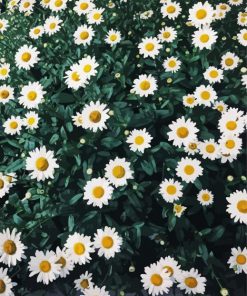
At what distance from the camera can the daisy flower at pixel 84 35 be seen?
272cm

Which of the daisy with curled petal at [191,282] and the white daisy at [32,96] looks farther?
the white daisy at [32,96]

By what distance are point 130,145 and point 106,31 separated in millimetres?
1071

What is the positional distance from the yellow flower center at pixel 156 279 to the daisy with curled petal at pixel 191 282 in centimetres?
10

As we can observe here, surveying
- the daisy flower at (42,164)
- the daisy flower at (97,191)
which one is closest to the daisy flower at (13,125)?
the daisy flower at (42,164)

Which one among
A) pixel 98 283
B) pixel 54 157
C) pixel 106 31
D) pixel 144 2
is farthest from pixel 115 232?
pixel 144 2

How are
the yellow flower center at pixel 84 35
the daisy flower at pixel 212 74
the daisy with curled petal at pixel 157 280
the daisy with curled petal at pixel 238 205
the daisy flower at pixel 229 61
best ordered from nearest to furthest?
the daisy with curled petal at pixel 157 280, the daisy with curled petal at pixel 238 205, the daisy flower at pixel 212 74, the daisy flower at pixel 229 61, the yellow flower center at pixel 84 35

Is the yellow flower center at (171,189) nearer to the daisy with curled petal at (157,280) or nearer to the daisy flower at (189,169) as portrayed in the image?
the daisy flower at (189,169)

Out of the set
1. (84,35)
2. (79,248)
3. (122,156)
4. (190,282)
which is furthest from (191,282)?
(84,35)

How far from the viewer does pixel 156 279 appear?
2023mm

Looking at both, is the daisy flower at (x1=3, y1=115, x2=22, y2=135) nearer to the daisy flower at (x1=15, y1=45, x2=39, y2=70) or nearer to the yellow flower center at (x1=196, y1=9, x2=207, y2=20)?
the daisy flower at (x1=15, y1=45, x2=39, y2=70)

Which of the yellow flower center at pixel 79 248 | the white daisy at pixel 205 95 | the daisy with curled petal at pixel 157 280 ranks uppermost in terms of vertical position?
the white daisy at pixel 205 95

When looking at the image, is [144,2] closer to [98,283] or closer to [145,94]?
[145,94]

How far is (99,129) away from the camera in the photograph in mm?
2396

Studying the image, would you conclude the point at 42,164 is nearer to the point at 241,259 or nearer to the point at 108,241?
the point at 108,241
